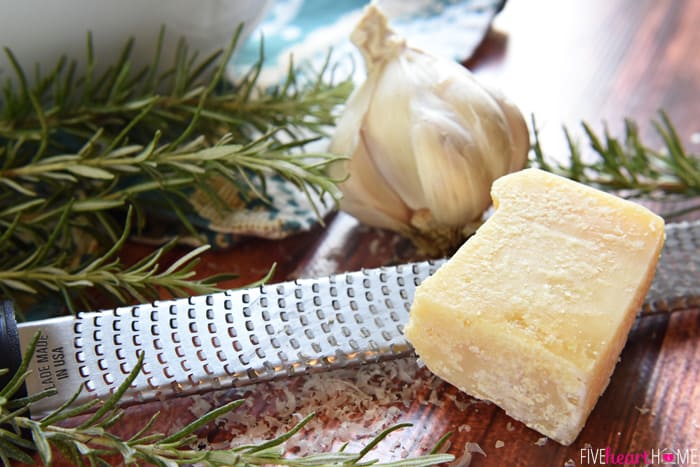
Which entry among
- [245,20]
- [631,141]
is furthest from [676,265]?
[245,20]

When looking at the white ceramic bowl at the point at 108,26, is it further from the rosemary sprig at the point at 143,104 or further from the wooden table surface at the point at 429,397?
the wooden table surface at the point at 429,397

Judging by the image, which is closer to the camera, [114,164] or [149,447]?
[149,447]

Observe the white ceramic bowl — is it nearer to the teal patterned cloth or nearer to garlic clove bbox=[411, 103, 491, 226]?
the teal patterned cloth

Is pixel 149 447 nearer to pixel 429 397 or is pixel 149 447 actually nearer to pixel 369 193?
pixel 429 397

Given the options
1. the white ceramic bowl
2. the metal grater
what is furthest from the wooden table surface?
the white ceramic bowl

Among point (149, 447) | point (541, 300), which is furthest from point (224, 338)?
point (541, 300)

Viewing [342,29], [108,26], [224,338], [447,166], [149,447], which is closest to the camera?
[149,447]
